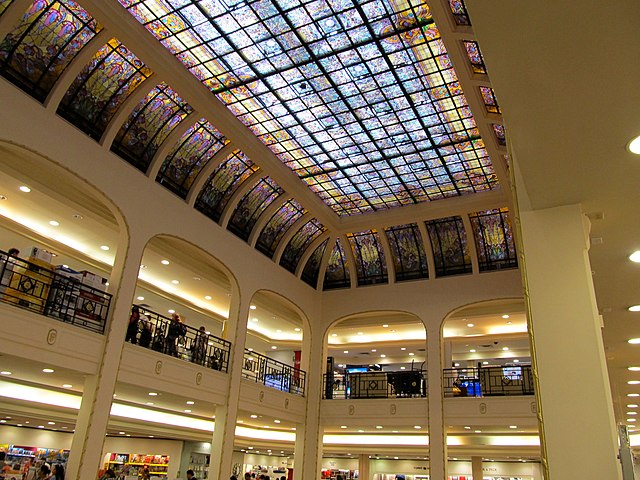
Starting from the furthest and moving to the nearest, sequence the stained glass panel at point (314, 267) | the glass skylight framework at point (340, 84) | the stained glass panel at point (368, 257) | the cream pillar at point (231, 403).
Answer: the stained glass panel at point (314, 267), the stained glass panel at point (368, 257), the cream pillar at point (231, 403), the glass skylight framework at point (340, 84)

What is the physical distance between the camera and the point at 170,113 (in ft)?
43.5

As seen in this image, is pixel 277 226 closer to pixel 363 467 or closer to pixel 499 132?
pixel 499 132

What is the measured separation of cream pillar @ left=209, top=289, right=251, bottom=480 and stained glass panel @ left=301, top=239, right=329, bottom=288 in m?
4.27

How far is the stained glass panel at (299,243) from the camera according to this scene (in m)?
19.0

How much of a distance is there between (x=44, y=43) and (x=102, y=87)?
1501 mm

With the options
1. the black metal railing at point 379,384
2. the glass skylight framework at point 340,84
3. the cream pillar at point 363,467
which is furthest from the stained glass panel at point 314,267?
the cream pillar at point 363,467

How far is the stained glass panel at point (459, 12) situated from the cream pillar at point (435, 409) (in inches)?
417

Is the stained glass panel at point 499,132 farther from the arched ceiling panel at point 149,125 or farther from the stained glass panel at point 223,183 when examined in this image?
the arched ceiling panel at point 149,125

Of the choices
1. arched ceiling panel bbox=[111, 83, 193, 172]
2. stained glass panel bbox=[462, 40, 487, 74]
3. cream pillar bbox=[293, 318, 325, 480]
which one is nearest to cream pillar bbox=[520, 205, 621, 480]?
stained glass panel bbox=[462, 40, 487, 74]

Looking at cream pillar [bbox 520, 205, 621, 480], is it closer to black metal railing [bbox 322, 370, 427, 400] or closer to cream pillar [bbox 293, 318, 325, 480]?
black metal railing [bbox 322, 370, 427, 400]

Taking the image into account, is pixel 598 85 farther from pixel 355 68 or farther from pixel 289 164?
pixel 289 164

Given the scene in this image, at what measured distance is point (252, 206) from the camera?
55.6 ft

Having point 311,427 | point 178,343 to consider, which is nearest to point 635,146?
point 178,343

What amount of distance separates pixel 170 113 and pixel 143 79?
A: 3.98 ft
